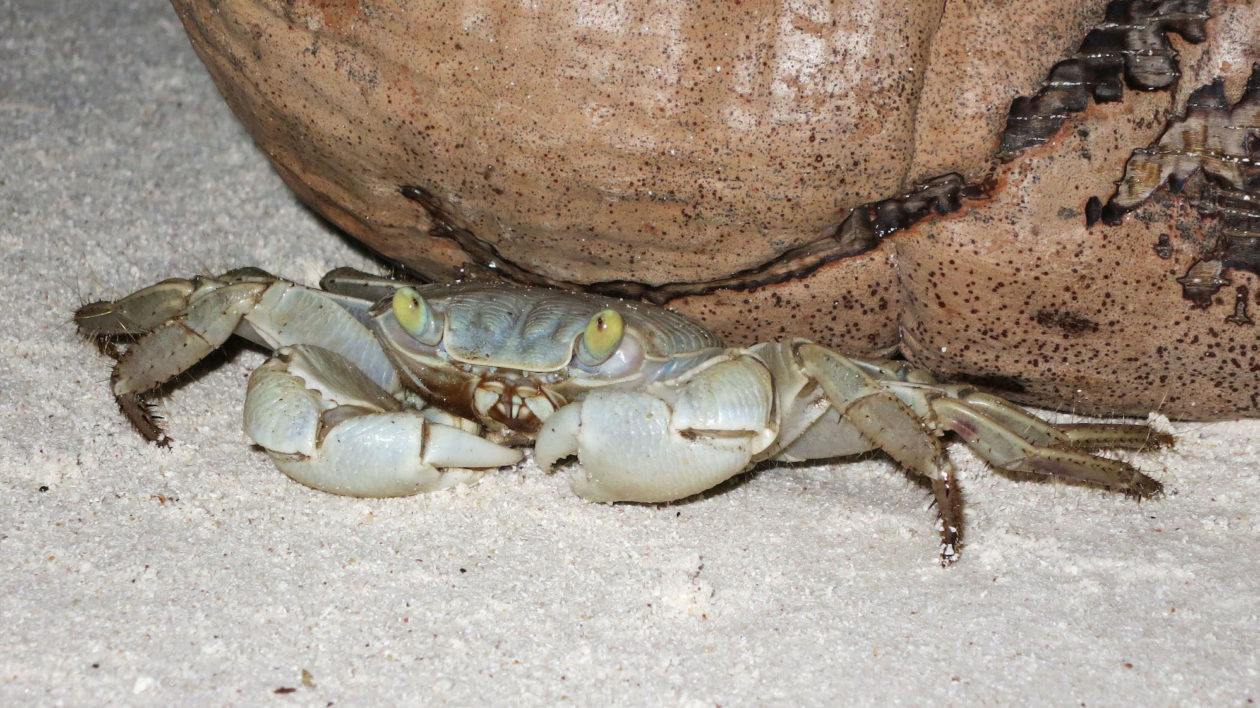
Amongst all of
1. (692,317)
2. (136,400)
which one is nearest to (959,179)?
(692,317)

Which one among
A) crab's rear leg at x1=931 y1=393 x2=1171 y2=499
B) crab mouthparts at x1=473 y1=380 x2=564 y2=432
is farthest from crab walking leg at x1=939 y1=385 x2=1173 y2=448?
crab mouthparts at x1=473 y1=380 x2=564 y2=432

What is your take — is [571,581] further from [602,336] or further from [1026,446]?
[1026,446]

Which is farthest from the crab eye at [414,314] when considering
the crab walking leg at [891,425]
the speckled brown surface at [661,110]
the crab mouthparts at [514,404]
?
the crab walking leg at [891,425]

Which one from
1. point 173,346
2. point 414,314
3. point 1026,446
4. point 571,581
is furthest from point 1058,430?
point 173,346

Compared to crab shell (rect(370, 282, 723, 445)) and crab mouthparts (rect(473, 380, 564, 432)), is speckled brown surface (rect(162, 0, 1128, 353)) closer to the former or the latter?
crab shell (rect(370, 282, 723, 445))

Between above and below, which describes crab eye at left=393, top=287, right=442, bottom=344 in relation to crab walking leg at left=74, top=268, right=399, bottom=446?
above

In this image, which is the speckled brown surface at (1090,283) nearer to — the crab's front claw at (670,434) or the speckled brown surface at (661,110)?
the speckled brown surface at (661,110)

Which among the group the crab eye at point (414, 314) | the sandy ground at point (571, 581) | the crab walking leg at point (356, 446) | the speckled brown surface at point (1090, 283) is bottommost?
the sandy ground at point (571, 581)
